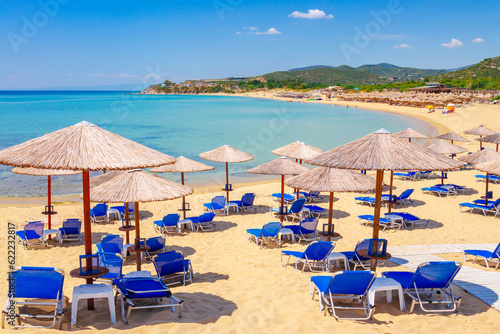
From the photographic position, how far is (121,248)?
7.37m

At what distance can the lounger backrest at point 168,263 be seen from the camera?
618cm

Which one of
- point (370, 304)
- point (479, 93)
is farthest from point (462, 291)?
point (479, 93)

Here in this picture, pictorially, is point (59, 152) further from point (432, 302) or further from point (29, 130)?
point (29, 130)

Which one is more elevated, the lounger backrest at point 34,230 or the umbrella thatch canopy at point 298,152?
the umbrella thatch canopy at point 298,152

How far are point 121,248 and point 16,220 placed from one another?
590 cm

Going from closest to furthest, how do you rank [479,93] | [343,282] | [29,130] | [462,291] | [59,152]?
[59,152] → [343,282] → [462,291] → [29,130] → [479,93]

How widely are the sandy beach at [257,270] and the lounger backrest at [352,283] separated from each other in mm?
360

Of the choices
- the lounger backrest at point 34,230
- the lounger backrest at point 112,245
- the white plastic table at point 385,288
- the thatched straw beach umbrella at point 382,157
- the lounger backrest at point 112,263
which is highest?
the thatched straw beach umbrella at point 382,157

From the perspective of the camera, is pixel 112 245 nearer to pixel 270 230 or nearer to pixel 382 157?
pixel 270 230

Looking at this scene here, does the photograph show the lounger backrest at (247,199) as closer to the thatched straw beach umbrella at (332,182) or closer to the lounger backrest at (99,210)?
the thatched straw beach umbrella at (332,182)

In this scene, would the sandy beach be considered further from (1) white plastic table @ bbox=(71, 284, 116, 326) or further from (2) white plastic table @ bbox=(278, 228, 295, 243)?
(2) white plastic table @ bbox=(278, 228, 295, 243)

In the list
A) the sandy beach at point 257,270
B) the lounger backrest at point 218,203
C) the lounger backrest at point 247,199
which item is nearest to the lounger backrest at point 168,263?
the sandy beach at point 257,270

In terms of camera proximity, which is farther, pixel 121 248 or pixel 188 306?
pixel 121 248

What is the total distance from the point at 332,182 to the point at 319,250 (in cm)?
162
